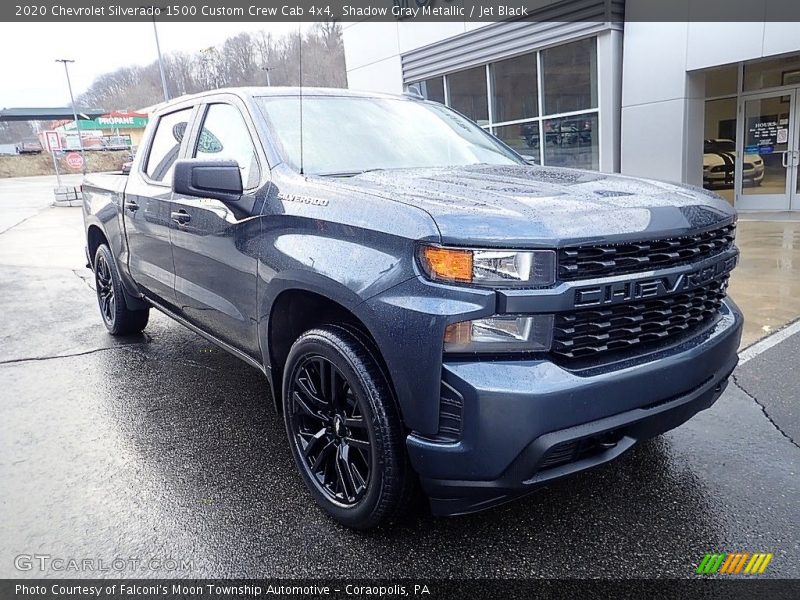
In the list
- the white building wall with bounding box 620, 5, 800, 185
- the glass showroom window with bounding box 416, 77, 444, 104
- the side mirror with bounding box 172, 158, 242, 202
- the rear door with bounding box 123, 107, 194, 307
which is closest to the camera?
the side mirror with bounding box 172, 158, 242, 202

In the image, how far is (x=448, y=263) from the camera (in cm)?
203

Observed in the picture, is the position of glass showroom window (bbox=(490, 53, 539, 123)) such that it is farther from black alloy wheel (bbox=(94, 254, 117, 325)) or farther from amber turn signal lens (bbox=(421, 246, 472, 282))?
amber turn signal lens (bbox=(421, 246, 472, 282))

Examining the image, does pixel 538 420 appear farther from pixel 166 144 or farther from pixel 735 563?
pixel 166 144

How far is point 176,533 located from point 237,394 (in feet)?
5.17

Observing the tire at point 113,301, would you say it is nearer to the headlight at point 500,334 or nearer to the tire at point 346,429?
the tire at point 346,429

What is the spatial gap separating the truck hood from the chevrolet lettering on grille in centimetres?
16

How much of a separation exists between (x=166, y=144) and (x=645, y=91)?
9.65m

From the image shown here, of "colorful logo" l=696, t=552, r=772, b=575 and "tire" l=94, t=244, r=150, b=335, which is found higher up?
"tire" l=94, t=244, r=150, b=335

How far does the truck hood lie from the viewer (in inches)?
79.4

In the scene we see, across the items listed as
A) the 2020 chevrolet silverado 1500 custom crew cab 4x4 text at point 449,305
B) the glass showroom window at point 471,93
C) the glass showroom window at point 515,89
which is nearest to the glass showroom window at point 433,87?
the glass showroom window at point 471,93

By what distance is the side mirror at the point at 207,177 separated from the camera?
2.79m

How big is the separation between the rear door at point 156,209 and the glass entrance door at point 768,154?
11275mm

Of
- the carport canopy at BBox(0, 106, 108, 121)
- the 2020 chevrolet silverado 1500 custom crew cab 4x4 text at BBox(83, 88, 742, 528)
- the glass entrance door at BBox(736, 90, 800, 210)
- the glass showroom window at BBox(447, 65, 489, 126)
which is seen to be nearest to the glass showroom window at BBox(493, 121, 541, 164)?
the glass showroom window at BBox(447, 65, 489, 126)

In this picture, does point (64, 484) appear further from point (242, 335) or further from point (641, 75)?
point (641, 75)
